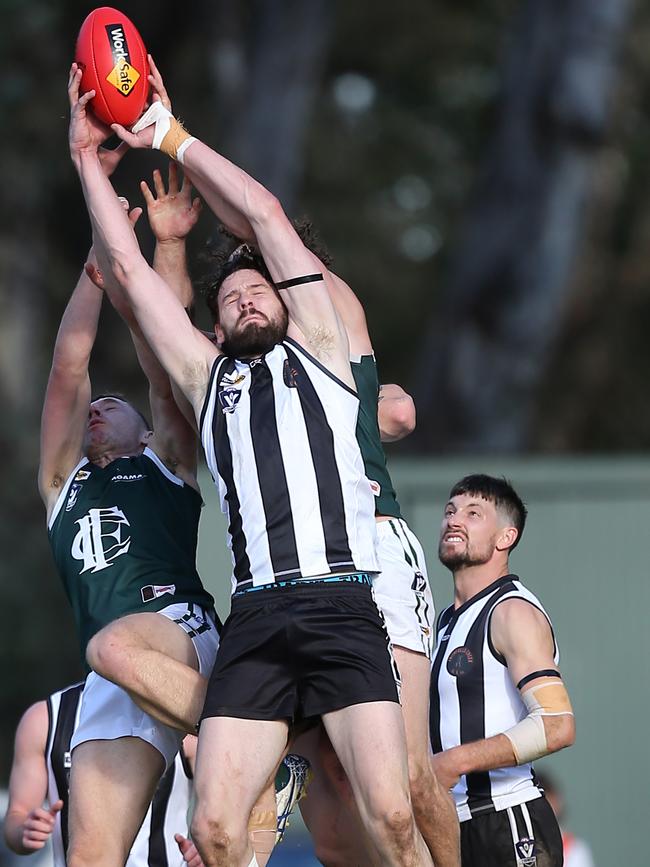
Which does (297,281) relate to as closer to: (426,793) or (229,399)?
(229,399)

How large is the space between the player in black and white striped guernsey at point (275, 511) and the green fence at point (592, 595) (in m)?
6.04

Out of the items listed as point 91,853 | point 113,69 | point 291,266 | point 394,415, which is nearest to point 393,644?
point 394,415

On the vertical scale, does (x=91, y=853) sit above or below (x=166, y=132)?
below

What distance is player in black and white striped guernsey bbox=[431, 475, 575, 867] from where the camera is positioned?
5.95 metres

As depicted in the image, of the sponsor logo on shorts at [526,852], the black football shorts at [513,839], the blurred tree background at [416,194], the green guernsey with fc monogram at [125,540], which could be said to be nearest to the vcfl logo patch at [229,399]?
the green guernsey with fc monogram at [125,540]

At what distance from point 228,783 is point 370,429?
1562 mm

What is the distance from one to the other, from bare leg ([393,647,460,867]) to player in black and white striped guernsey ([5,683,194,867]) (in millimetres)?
1235

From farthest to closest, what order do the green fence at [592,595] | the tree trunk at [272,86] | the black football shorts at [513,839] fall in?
the tree trunk at [272,86] → the green fence at [592,595] → the black football shorts at [513,839]

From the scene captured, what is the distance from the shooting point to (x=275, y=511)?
5.49 m

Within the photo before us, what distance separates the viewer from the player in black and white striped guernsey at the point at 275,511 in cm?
527

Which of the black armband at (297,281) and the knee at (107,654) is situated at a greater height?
the black armband at (297,281)

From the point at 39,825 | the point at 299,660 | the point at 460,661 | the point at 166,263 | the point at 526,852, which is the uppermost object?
the point at 166,263

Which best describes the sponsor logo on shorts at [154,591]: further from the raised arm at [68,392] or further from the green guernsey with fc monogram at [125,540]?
the raised arm at [68,392]

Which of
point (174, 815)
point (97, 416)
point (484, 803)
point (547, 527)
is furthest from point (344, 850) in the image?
point (547, 527)
